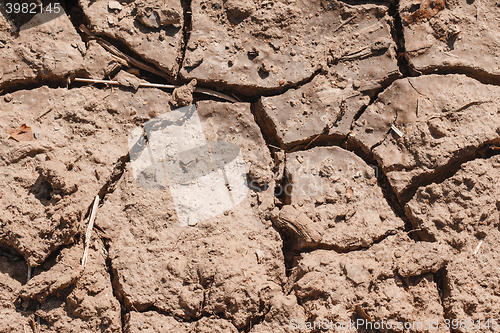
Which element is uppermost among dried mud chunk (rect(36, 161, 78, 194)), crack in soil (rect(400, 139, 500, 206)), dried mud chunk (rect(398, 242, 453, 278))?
crack in soil (rect(400, 139, 500, 206))

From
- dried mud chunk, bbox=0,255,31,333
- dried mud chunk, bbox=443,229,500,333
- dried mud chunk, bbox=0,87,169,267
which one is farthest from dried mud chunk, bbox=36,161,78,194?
dried mud chunk, bbox=443,229,500,333

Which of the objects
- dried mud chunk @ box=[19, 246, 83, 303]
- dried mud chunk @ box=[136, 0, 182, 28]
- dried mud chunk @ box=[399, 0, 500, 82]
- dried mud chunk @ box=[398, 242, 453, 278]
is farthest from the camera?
dried mud chunk @ box=[399, 0, 500, 82]

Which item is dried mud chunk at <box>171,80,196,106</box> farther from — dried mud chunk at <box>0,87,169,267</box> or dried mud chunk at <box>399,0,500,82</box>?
dried mud chunk at <box>399,0,500,82</box>

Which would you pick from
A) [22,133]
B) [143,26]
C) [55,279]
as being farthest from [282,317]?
[143,26]

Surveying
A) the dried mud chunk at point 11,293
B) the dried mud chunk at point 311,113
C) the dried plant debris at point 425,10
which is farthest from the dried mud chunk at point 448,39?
the dried mud chunk at point 11,293

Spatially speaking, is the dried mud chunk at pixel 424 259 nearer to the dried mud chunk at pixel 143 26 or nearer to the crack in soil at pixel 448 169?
the crack in soil at pixel 448 169

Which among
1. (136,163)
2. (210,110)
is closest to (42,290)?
(136,163)

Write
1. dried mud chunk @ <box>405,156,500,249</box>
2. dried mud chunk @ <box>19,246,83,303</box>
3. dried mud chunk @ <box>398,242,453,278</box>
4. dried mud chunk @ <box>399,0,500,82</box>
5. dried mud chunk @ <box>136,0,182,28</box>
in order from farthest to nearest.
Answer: dried mud chunk @ <box>399,0,500,82</box>, dried mud chunk @ <box>136,0,182,28</box>, dried mud chunk @ <box>405,156,500,249</box>, dried mud chunk @ <box>398,242,453,278</box>, dried mud chunk @ <box>19,246,83,303</box>
